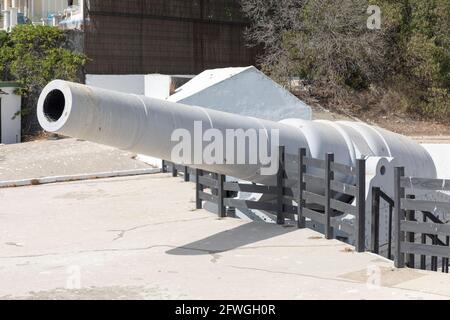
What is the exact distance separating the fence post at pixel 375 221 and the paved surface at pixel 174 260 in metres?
0.37

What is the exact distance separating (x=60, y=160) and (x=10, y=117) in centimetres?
530

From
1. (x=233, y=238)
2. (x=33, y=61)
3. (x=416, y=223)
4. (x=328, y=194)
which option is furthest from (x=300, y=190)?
(x=33, y=61)

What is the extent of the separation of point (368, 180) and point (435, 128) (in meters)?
16.5

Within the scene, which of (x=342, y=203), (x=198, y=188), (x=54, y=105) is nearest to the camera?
(x=54, y=105)

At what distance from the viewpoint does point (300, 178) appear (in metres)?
9.56

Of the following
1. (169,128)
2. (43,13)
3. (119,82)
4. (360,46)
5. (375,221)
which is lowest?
(375,221)

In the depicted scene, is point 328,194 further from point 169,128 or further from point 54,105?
point 54,105

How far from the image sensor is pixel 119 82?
23.9 metres

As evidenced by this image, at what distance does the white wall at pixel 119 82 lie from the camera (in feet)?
76.7

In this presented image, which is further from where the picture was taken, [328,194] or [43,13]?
[43,13]

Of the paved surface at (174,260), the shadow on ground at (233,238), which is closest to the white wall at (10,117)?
the paved surface at (174,260)
